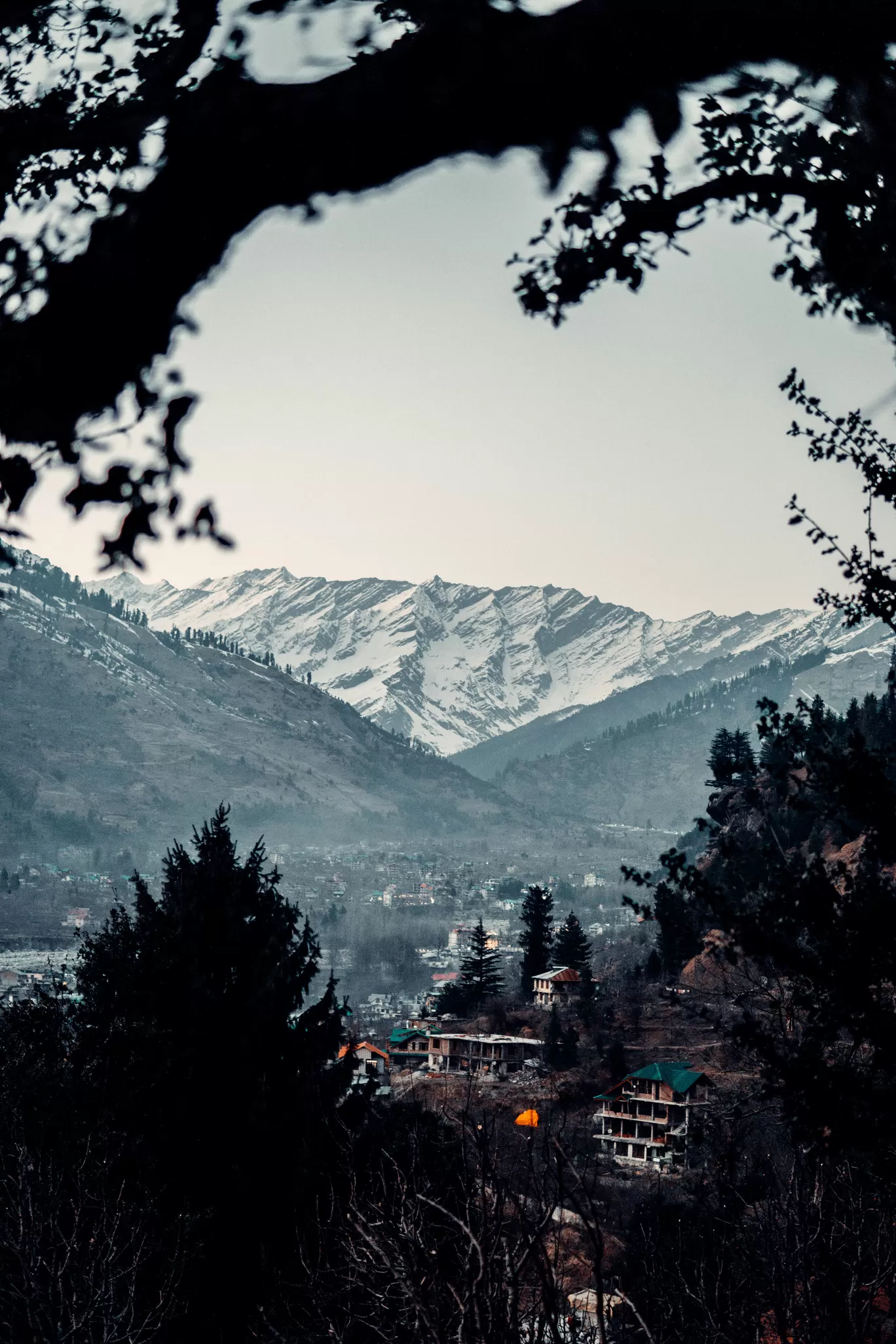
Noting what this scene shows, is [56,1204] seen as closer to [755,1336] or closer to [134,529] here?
[755,1336]

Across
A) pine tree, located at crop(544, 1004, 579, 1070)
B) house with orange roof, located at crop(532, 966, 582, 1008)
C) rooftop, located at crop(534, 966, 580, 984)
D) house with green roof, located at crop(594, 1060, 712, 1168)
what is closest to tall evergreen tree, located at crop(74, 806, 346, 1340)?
house with green roof, located at crop(594, 1060, 712, 1168)

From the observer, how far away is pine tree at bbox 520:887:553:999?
269 feet

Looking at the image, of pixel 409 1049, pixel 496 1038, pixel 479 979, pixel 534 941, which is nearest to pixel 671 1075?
pixel 496 1038

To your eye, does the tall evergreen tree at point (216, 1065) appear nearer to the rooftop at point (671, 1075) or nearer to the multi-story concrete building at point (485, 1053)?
the rooftop at point (671, 1075)

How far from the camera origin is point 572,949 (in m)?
79.4

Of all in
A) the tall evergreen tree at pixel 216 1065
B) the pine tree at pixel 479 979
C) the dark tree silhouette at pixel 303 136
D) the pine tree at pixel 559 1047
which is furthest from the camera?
the pine tree at pixel 479 979

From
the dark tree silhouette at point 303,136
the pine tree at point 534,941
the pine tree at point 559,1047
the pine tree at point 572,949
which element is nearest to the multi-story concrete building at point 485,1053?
the pine tree at point 559,1047

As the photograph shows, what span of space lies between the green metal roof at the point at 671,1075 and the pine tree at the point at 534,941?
93.7 feet

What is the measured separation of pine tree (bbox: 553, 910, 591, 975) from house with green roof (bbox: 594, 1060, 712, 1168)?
24.7 m

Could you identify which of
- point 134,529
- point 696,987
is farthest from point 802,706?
point 696,987

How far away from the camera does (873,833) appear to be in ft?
21.0

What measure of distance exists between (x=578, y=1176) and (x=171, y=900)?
49.5 feet

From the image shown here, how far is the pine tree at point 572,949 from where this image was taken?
79.3 meters

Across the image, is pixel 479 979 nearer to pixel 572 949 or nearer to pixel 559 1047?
pixel 572 949
